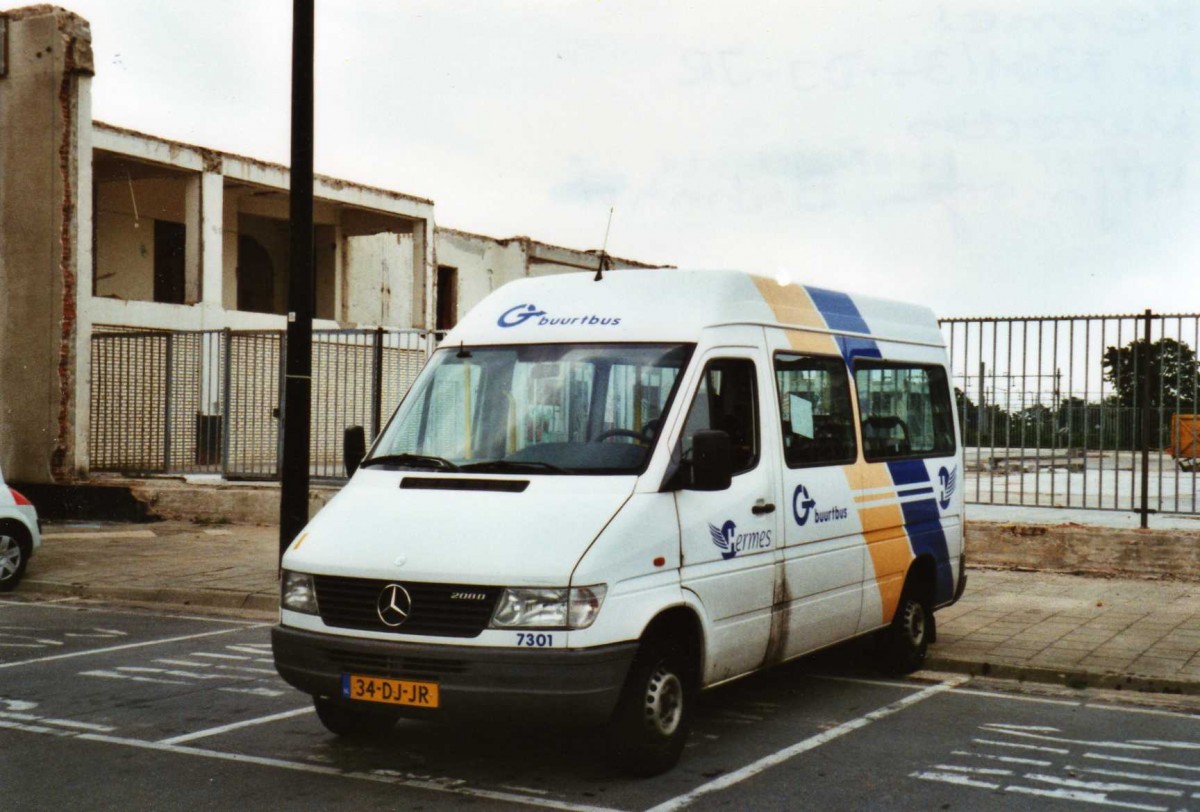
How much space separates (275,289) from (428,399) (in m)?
26.3

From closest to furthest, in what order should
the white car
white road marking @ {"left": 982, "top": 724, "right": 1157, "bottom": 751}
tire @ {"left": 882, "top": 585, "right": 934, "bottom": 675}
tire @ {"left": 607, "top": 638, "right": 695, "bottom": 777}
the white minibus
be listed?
the white minibus → tire @ {"left": 607, "top": 638, "right": 695, "bottom": 777} → white road marking @ {"left": 982, "top": 724, "right": 1157, "bottom": 751} → tire @ {"left": 882, "top": 585, "right": 934, "bottom": 675} → the white car

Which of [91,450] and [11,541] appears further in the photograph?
[91,450]

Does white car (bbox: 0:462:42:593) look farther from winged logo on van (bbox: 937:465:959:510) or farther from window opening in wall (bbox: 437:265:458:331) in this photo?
window opening in wall (bbox: 437:265:458:331)

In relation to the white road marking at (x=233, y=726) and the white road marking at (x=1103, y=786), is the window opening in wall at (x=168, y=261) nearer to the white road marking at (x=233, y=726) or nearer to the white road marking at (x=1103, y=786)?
the white road marking at (x=233, y=726)

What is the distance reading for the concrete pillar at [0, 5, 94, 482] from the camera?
18.7 metres

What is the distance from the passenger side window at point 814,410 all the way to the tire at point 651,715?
155 cm

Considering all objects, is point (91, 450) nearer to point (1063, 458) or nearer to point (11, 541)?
point (11, 541)

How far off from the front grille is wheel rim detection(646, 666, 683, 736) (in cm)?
86

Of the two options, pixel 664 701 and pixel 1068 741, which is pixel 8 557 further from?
pixel 1068 741

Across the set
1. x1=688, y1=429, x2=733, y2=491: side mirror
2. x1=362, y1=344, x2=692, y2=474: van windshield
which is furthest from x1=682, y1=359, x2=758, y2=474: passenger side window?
x1=688, y1=429, x2=733, y2=491: side mirror

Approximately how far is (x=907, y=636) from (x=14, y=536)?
8.46 m

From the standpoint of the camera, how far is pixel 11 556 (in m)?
12.4

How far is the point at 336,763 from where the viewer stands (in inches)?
243

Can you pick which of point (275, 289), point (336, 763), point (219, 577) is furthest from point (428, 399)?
point (275, 289)
